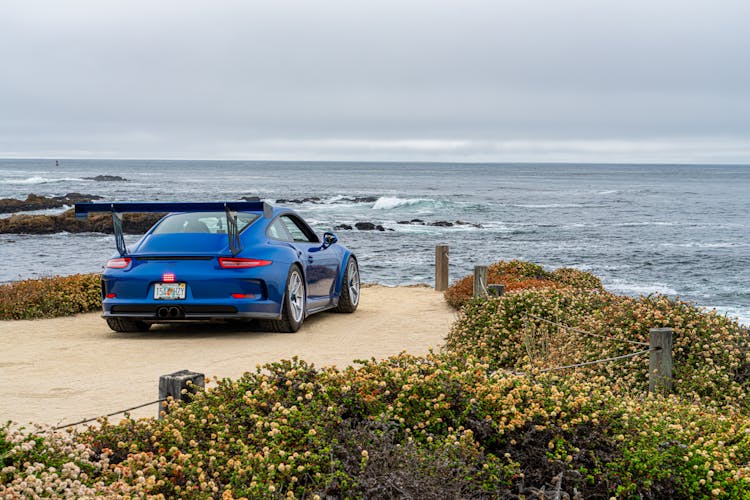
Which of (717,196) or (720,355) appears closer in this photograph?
(720,355)

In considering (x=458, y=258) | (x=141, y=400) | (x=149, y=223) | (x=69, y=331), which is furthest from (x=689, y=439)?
(x=149, y=223)

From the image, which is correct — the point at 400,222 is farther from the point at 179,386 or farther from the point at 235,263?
the point at 179,386

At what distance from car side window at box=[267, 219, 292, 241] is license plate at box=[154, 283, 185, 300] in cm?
144

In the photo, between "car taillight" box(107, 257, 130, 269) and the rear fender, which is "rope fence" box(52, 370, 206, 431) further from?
the rear fender

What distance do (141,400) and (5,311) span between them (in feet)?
23.0

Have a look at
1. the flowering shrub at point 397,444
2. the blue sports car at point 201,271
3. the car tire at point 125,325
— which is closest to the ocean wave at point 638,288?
the blue sports car at point 201,271

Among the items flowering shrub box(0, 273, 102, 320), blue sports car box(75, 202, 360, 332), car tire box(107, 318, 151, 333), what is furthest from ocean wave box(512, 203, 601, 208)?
blue sports car box(75, 202, 360, 332)

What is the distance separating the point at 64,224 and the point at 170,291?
127 feet

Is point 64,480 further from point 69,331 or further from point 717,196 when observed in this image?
point 717,196

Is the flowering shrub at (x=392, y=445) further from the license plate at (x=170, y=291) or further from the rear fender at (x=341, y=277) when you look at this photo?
the rear fender at (x=341, y=277)

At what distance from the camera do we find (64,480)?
4000 millimetres

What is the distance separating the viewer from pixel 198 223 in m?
11.3

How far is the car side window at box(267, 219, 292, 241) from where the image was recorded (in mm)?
11477

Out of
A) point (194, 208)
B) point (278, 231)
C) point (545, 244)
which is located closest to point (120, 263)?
point (194, 208)
